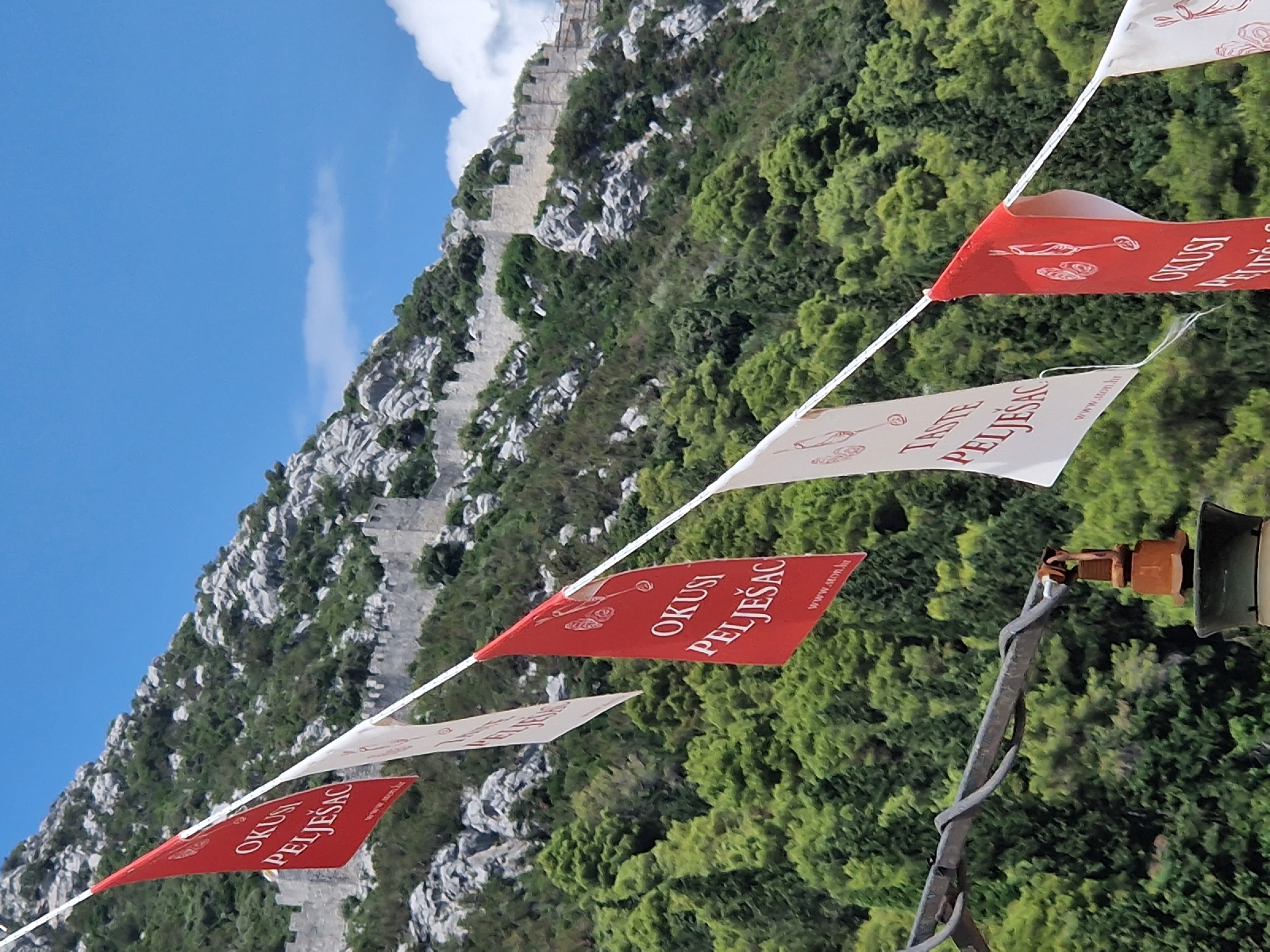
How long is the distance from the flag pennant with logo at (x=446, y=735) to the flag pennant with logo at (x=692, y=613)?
881 millimetres

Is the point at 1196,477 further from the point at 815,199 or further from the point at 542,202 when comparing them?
the point at 542,202

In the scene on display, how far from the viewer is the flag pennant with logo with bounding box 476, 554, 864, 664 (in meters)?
6.05

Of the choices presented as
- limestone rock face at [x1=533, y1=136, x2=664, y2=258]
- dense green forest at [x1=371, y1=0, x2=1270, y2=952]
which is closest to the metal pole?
dense green forest at [x1=371, y1=0, x2=1270, y2=952]

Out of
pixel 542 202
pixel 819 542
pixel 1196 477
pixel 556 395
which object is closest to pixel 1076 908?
pixel 1196 477

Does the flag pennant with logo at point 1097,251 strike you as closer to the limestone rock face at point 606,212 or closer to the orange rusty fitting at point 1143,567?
the orange rusty fitting at point 1143,567

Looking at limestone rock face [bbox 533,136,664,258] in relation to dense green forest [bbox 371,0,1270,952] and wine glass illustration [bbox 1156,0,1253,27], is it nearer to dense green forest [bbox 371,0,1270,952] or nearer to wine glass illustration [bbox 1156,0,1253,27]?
dense green forest [bbox 371,0,1270,952]

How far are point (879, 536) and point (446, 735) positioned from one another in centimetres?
1435

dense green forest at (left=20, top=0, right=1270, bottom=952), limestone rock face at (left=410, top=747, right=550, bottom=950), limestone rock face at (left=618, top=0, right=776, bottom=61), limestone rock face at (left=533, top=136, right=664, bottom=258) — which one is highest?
limestone rock face at (left=618, top=0, right=776, bottom=61)

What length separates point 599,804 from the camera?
79.5 ft

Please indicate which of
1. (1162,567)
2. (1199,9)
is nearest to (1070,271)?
(1199,9)

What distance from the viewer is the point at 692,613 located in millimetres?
6473

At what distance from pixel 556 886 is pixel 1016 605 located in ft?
44.4

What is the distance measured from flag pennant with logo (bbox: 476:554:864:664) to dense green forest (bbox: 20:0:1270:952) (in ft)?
31.9

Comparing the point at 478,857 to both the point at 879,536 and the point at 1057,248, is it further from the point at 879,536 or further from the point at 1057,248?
the point at 1057,248
